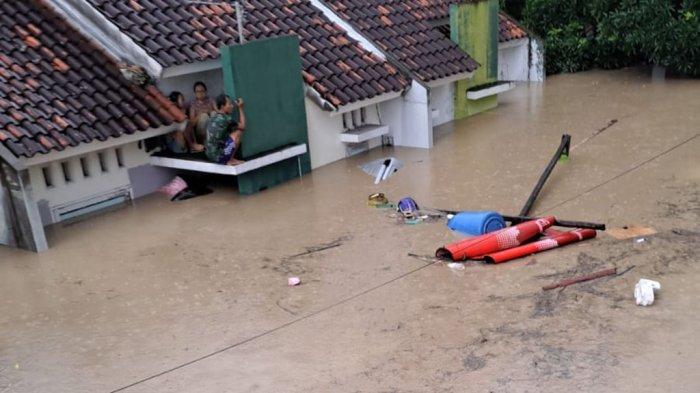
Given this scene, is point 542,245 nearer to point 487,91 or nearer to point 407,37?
point 407,37

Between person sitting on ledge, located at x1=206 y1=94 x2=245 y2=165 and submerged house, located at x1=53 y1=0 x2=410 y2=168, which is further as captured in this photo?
submerged house, located at x1=53 y1=0 x2=410 y2=168

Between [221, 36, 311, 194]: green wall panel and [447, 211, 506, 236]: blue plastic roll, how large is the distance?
Answer: 3.12m

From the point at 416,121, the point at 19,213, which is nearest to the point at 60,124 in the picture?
the point at 19,213

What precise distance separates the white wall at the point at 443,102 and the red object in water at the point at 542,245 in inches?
230

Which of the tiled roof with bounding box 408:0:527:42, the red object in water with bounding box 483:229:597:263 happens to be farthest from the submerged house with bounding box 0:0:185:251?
the tiled roof with bounding box 408:0:527:42

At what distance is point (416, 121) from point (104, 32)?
4.77m

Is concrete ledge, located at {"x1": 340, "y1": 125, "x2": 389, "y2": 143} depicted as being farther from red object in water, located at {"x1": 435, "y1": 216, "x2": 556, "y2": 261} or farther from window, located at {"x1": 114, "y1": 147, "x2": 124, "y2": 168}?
red object in water, located at {"x1": 435, "y1": 216, "x2": 556, "y2": 261}

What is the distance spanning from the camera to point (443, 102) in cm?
1341

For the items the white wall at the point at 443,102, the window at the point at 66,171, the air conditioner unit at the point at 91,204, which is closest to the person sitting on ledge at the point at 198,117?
the air conditioner unit at the point at 91,204

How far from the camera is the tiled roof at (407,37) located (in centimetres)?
1212

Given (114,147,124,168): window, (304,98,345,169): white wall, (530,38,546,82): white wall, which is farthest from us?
(530,38,546,82): white wall

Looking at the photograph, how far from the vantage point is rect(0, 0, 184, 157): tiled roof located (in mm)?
8547

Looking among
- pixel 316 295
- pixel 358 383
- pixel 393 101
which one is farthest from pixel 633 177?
pixel 358 383

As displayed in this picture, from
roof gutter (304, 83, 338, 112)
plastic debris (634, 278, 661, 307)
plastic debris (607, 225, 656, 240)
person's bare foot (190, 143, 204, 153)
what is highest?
roof gutter (304, 83, 338, 112)
